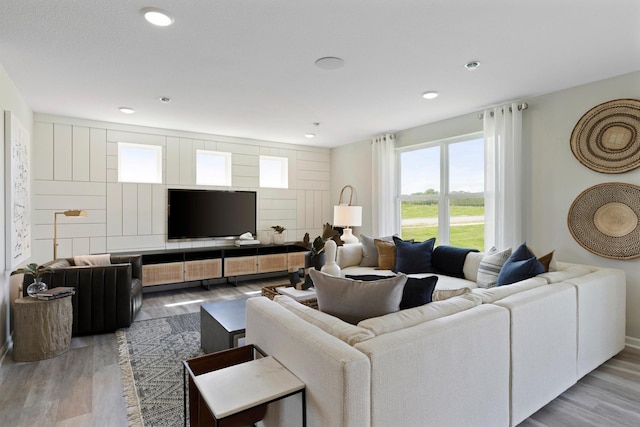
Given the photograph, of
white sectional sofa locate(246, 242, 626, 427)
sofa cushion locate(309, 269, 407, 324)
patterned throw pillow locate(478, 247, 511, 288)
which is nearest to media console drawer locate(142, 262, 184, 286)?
white sectional sofa locate(246, 242, 626, 427)

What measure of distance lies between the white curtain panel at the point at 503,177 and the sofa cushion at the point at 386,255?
1.09 m

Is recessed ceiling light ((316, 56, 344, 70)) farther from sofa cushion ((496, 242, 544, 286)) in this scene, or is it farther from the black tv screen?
the black tv screen

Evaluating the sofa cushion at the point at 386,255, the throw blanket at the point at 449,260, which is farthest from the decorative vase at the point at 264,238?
the throw blanket at the point at 449,260

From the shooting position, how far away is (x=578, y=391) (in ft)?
7.42

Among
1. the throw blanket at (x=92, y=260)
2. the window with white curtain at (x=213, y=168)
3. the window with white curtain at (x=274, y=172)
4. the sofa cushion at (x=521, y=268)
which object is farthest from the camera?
the window with white curtain at (x=274, y=172)

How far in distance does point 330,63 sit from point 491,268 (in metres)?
2.37

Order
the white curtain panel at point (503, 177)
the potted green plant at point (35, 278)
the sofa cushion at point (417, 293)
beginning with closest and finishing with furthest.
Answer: the sofa cushion at point (417, 293)
the potted green plant at point (35, 278)
the white curtain panel at point (503, 177)

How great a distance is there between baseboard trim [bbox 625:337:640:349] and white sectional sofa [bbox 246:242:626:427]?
1188 mm

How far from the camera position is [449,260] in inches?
153

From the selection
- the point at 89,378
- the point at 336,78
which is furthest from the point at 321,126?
the point at 89,378

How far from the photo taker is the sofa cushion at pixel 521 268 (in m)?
2.57

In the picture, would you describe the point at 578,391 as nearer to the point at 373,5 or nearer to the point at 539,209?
the point at 539,209

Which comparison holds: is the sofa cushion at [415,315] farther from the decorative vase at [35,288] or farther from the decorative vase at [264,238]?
the decorative vase at [264,238]

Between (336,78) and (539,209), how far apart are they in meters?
2.56
